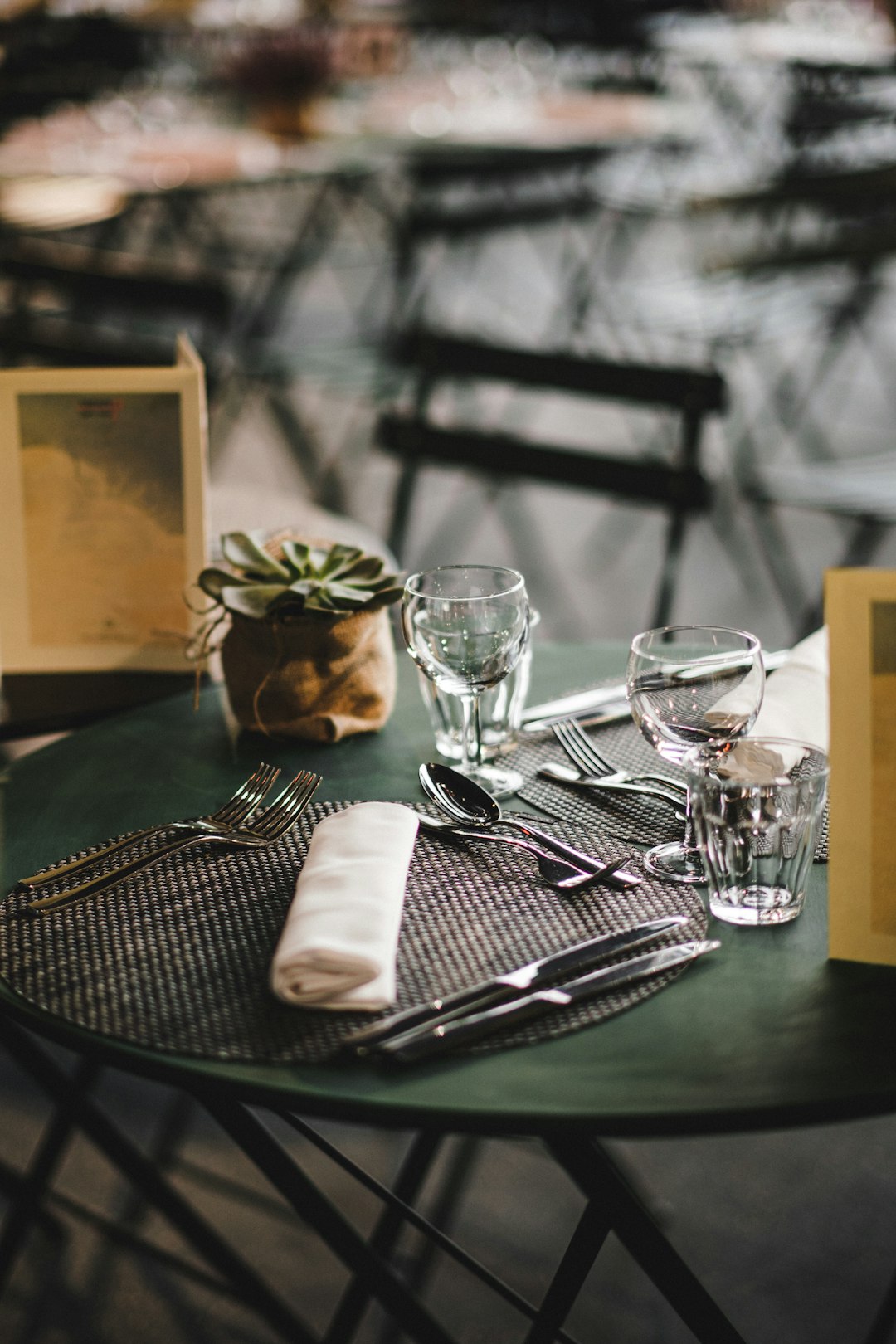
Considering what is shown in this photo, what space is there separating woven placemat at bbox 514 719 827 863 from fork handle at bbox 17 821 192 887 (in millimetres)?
306

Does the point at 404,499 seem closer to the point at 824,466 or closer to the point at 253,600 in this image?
the point at 824,466

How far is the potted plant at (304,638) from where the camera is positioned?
1.20 meters

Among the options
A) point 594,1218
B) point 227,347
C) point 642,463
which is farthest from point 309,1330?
point 227,347

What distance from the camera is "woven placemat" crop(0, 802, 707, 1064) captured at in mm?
794

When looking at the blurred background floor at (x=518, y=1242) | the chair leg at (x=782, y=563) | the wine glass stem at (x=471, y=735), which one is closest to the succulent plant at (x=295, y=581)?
the wine glass stem at (x=471, y=735)

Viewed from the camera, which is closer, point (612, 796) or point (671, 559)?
point (612, 796)

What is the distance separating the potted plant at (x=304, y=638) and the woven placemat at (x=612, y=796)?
0.16 m

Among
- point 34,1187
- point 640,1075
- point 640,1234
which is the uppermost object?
point 640,1075

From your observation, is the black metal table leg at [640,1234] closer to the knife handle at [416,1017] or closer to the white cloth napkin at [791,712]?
the knife handle at [416,1017]

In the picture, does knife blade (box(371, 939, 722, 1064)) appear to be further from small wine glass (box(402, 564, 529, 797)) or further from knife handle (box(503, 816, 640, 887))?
small wine glass (box(402, 564, 529, 797))

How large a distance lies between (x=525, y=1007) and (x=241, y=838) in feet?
1.02

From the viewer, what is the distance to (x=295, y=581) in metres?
1.22

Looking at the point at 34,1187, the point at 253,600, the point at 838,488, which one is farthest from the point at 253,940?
the point at 838,488

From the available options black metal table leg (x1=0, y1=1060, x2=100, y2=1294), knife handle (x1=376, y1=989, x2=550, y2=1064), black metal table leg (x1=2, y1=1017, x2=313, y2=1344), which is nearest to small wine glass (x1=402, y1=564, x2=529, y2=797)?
knife handle (x1=376, y1=989, x2=550, y2=1064)
